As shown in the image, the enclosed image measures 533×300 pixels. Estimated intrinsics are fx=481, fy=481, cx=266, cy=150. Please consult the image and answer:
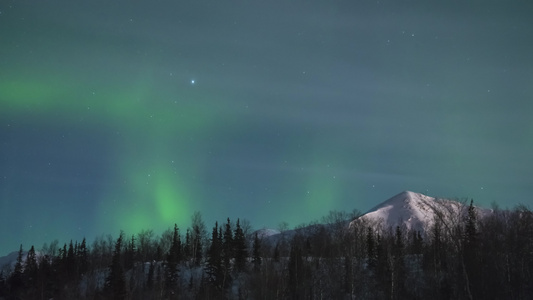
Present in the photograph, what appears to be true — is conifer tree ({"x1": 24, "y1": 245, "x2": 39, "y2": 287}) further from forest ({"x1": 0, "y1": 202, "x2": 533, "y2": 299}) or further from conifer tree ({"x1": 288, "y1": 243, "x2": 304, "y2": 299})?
conifer tree ({"x1": 288, "y1": 243, "x2": 304, "y2": 299})

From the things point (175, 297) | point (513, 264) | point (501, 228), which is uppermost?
point (501, 228)

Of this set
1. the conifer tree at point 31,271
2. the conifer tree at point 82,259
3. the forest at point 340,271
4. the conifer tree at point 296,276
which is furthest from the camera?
the conifer tree at point 82,259

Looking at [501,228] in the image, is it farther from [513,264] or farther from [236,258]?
[236,258]

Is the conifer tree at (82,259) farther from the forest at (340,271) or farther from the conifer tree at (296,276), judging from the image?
the conifer tree at (296,276)

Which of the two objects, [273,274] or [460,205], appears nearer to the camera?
[460,205]

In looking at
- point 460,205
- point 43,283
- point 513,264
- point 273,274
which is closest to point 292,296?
point 273,274

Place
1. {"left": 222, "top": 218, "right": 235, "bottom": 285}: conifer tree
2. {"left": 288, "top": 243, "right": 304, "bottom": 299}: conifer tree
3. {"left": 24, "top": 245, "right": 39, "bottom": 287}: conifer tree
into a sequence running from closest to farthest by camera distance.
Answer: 1. {"left": 288, "top": 243, "right": 304, "bottom": 299}: conifer tree
2. {"left": 222, "top": 218, "right": 235, "bottom": 285}: conifer tree
3. {"left": 24, "top": 245, "right": 39, "bottom": 287}: conifer tree

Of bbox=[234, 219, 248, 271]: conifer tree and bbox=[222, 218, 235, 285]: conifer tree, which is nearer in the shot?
bbox=[222, 218, 235, 285]: conifer tree

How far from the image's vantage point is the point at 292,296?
279 ft

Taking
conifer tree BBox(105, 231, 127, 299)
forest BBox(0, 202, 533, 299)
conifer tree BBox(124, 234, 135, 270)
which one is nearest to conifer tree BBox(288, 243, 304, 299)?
forest BBox(0, 202, 533, 299)

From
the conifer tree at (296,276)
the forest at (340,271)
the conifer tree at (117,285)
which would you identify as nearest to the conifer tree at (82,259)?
the forest at (340,271)

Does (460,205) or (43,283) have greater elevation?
(460,205)

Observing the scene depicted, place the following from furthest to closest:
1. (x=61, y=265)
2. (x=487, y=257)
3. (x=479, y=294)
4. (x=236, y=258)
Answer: (x=61, y=265) < (x=236, y=258) < (x=487, y=257) < (x=479, y=294)

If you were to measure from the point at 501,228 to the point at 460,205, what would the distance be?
3636 centimetres
